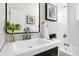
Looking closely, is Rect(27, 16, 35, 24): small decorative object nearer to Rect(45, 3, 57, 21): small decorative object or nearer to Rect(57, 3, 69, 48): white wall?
Rect(45, 3, 57, 21): small decorative object

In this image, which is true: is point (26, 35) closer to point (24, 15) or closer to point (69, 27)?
point (24, 15)

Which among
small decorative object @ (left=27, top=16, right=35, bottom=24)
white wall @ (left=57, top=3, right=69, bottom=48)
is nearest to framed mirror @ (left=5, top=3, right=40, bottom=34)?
small decorative object @ (left=27, top=16, right=35, bottom=24)

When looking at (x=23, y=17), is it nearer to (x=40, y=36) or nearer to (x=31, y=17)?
(x=31, y=17)

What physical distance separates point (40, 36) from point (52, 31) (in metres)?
0.28

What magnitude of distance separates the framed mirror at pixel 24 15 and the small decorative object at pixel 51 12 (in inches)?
7.7

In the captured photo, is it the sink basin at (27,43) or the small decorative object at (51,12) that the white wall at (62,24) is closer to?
the small decorative object at (51,12)

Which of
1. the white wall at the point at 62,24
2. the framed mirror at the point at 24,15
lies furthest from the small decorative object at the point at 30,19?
the white wall at the point at 62,24

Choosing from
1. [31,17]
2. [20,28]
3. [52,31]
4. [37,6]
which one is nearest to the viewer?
[20,28]

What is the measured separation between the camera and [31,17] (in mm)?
1133

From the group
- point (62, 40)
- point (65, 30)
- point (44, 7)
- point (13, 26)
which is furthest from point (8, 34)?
point (65, 30)

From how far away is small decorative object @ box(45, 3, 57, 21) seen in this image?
136cm

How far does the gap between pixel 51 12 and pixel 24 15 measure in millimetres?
605

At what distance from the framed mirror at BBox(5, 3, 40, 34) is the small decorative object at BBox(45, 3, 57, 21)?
195 millimetres

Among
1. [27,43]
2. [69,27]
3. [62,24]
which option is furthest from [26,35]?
[69,27]
